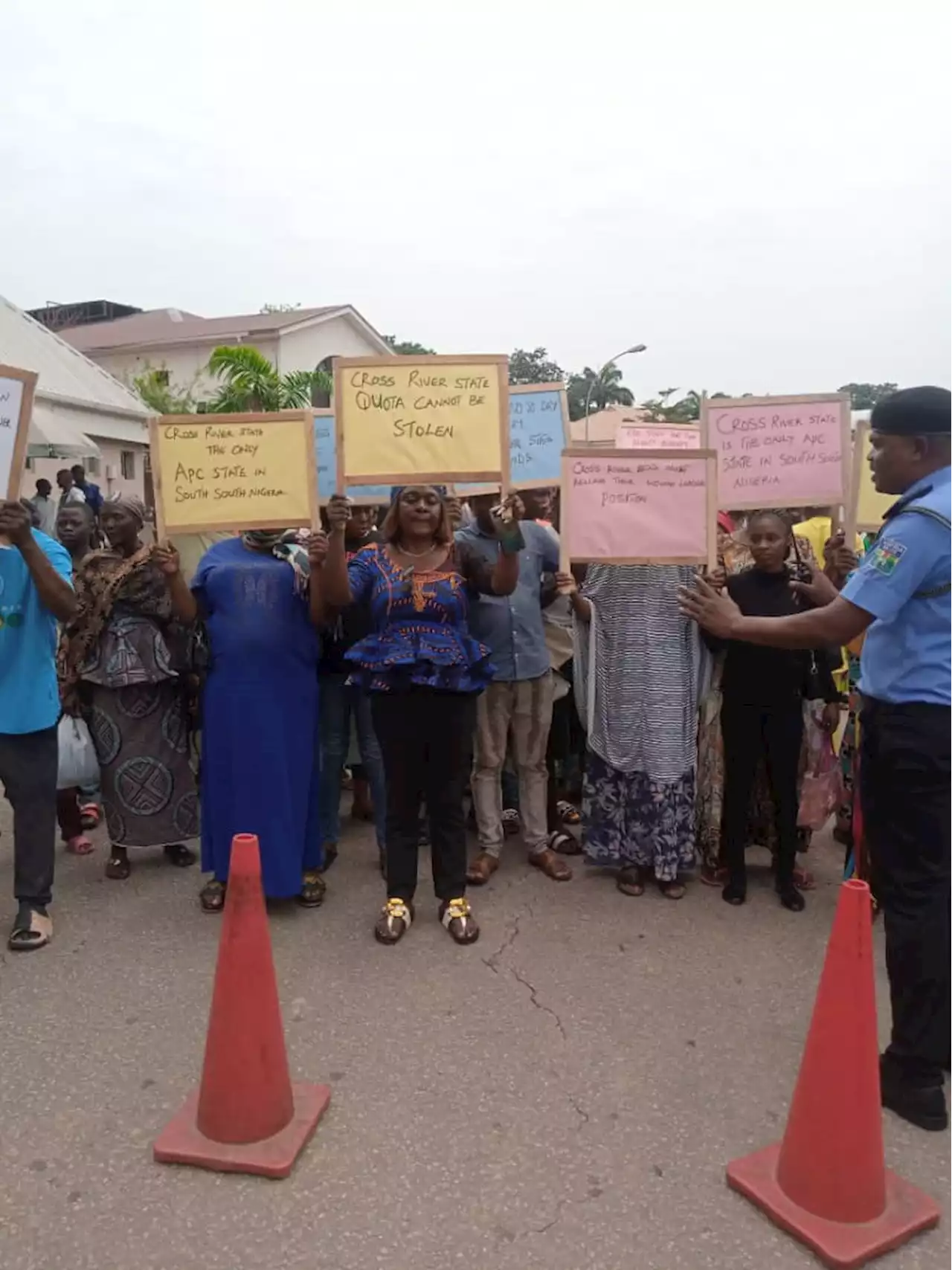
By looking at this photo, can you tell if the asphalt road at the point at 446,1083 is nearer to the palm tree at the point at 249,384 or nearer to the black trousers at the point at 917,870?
the black trousers at the point at 917,870

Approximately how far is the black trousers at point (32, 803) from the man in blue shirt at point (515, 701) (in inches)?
72.1

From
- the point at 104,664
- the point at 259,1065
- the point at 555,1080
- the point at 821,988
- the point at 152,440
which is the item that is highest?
the point at 152,440

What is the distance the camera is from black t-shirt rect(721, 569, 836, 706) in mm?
4207

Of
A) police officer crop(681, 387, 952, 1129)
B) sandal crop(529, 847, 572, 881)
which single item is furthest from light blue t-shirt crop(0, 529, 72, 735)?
police officer crop(681, 387, 952, 1129)

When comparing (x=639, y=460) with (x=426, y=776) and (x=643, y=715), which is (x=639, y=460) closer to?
(x=643, y=715)

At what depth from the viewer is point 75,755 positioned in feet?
15.7

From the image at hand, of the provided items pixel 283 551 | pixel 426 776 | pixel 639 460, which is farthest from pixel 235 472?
pixel 639 460

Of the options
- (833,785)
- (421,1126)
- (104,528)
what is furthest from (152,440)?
(833,785)

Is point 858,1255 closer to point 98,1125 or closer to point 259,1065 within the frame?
point 259,1065

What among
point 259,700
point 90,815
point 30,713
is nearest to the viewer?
point 30,713

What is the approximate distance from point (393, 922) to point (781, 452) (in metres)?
2.56

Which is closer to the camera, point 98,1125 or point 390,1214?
point 390,1214

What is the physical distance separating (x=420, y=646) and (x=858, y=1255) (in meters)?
2.37

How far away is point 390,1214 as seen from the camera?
7.98 feet
